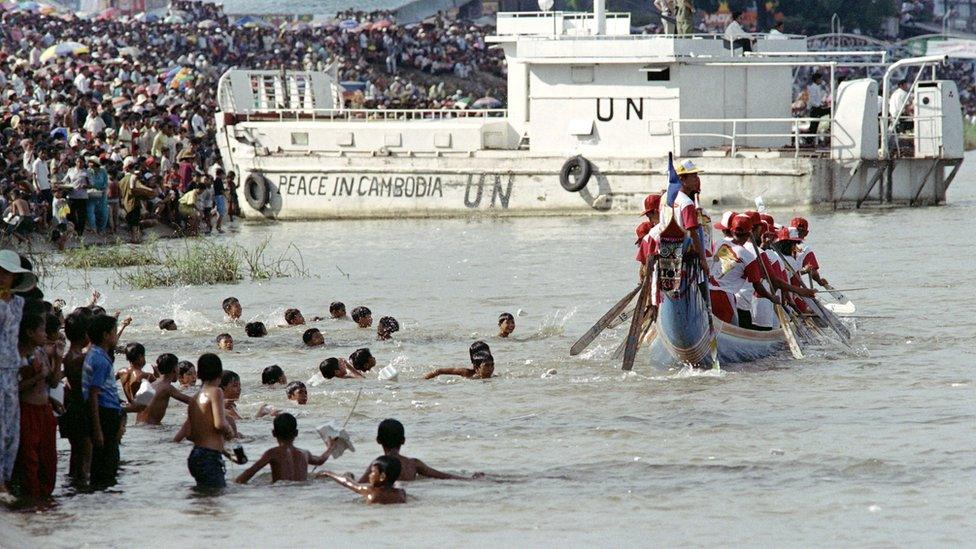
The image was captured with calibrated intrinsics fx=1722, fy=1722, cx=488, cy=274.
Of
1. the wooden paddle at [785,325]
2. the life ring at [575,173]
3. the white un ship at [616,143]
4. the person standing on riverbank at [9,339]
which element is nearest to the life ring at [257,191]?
the white un ship at [616,143]

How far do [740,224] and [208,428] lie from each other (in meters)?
6.18

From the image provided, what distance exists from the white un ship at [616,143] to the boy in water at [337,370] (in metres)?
14.5

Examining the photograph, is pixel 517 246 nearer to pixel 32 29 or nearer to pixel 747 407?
pixel 747 407

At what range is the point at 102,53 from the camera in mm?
39656

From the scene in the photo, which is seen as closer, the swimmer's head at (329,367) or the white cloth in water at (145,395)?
the white cloth in water at (145,395)

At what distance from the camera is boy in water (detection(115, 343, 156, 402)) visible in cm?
1284

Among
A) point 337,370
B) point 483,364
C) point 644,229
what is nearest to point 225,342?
point 337,370

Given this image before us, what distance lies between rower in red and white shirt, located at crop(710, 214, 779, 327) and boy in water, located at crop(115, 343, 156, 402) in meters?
5.02

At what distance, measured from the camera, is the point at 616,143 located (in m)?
29.8

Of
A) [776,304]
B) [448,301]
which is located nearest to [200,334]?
[448,301]

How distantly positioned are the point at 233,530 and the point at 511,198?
→ 2053 centimetres

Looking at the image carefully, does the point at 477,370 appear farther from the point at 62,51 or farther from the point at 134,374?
the point at 62,51

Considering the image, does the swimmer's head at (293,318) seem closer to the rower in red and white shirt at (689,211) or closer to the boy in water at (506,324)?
the boy in water at (506,324)

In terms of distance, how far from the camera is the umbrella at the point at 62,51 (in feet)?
121
